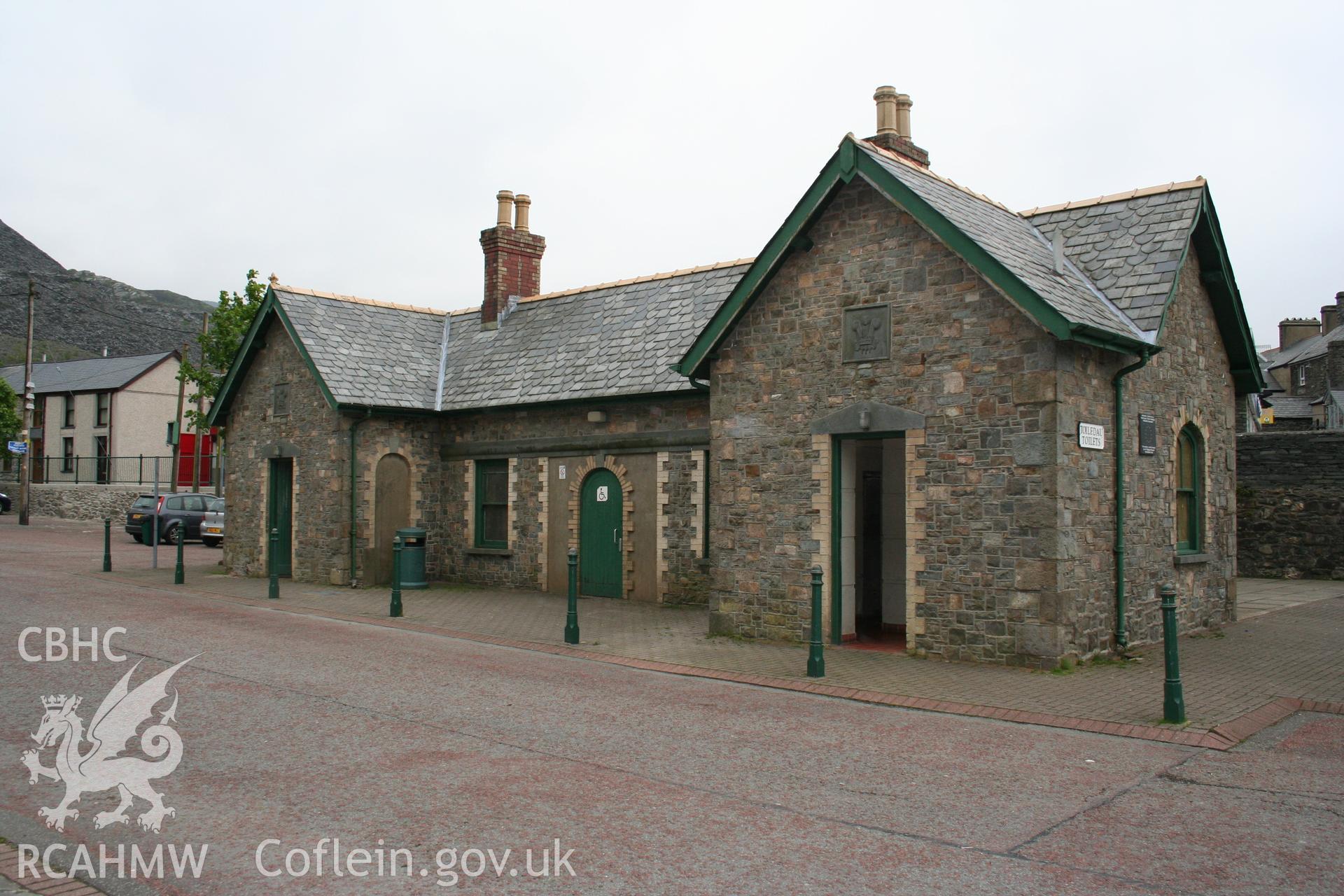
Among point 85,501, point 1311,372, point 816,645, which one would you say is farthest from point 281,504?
point 1311,372

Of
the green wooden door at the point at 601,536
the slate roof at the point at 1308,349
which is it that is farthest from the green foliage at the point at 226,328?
the slate roof at the point at 1308,349

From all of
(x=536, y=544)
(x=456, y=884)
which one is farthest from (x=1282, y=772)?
(x=536, y=544)

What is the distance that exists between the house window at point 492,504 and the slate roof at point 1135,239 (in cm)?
1062

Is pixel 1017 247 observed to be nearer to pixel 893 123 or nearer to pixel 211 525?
pixel 893 123

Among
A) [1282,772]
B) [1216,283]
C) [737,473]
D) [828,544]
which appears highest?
[1216,283]

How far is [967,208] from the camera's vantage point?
1292cm

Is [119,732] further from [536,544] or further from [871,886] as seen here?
[536,544]

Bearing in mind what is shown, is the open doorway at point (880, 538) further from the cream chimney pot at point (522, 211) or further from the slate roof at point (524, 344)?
the cream chimney pot at point (522, 211)

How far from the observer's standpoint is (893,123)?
15.3m

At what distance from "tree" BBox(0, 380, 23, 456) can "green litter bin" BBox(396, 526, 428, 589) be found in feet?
117

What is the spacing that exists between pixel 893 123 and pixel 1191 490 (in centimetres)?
664

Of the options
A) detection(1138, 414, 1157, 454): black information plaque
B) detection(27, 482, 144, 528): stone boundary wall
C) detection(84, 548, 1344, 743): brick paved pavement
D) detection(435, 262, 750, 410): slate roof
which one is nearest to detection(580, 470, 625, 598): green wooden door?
detection(84, 548, 1344, 743): brick paved pavement

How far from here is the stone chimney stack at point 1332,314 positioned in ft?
182

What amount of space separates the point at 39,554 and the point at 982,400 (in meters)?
23.4
